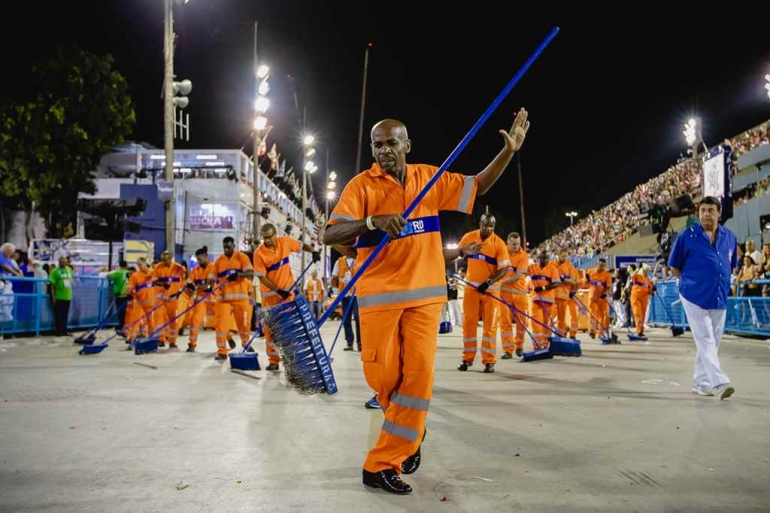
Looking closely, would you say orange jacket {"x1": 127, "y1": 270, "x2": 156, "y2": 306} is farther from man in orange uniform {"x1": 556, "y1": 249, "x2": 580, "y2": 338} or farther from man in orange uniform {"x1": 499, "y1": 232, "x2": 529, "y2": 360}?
man in orange uniform {"x1": 556, "y1": 249, "x2": 580, "y2": 338}

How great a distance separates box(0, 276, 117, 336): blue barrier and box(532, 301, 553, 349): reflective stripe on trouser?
11.6 m

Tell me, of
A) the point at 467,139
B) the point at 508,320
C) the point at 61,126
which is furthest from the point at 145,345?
the point at 61,126

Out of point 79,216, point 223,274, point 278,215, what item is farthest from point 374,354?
point 278,215

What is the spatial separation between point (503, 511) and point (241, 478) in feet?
4.97

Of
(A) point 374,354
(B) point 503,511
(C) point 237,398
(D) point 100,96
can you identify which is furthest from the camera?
(D) point 100,96

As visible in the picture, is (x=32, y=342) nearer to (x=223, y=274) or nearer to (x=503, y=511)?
(x=223, y=274)

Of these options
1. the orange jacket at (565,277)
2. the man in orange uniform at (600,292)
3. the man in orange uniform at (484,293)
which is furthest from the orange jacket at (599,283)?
the man in orange uniform at (484,293)

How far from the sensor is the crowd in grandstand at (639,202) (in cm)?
3150

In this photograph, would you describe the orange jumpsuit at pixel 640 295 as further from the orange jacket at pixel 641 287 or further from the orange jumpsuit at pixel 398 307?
the orange jumpsuit at pixel 398 307

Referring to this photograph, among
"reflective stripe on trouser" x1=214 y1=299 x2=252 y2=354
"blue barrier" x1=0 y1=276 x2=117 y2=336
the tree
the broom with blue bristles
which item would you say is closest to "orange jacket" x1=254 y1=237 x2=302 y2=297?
"reflective stripe on trouser" x1=214 y1=299 x2=252 y2=354

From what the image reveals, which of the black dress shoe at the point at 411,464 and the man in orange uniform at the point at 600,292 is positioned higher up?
the man in orange uniform at the point at 600,292

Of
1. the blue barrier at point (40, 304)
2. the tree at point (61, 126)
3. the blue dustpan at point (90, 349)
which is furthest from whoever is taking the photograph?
the tree at point (61, 126)

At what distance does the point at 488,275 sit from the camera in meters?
9.27

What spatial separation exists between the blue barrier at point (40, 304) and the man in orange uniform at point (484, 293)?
10776 millimetres
